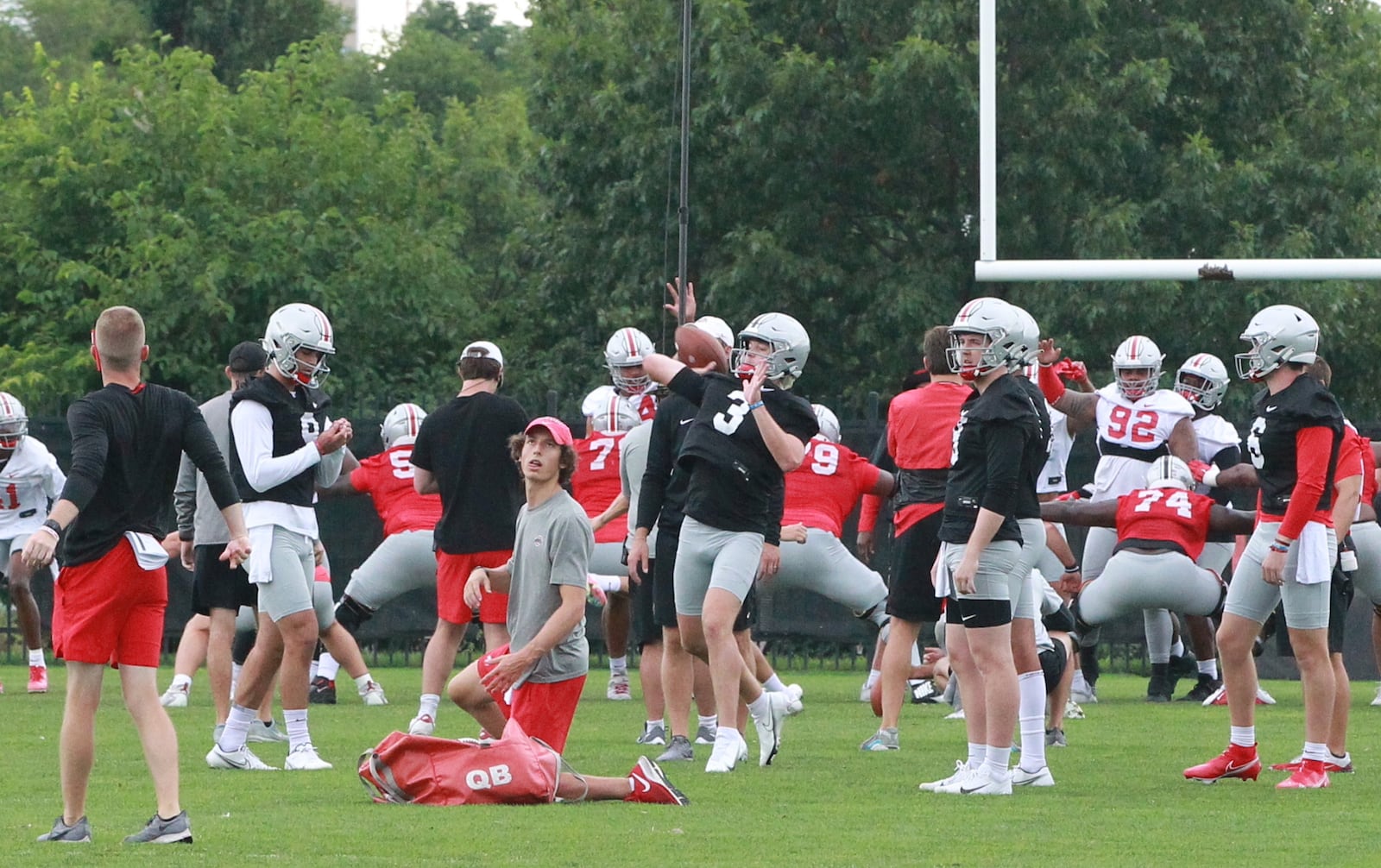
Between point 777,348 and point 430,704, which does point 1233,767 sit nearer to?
point 777,348

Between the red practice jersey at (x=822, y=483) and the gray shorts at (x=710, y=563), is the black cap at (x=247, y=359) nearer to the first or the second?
the gray shorts at (x=710, y=563)

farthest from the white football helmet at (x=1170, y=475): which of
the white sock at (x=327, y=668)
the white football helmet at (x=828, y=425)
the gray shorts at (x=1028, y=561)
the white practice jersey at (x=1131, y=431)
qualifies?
the white sock at (x=327, y=668)

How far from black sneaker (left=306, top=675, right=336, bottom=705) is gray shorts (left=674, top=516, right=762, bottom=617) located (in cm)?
487

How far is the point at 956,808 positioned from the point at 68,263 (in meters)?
19.4

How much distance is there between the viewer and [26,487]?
1470 cm

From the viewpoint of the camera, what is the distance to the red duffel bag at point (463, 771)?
26.7 feet

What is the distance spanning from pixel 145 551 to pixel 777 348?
3069 mm

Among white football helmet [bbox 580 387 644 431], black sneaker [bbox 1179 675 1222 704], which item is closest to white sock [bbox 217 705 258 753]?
white football helmet [bbox 580 387 644 431]

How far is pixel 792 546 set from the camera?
42.9 feet

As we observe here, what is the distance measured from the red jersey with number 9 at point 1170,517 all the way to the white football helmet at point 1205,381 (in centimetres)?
96

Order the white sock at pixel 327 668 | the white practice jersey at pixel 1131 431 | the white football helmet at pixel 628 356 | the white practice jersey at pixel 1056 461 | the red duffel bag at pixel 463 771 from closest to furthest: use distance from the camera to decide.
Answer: the red duffel bag at pixel 463 771 < the white football helmet at pixel 628 356 < the white sock at pixel 327 668 < the white practice jersey at pixel 1131 431 < the white practice jersey at pixel 1056 461

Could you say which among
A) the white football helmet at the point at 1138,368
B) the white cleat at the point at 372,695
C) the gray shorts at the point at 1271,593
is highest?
the white football helmet at the point at 1138,368

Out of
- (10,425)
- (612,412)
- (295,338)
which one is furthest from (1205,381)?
(10,425)

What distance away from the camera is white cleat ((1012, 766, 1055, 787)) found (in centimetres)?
897
